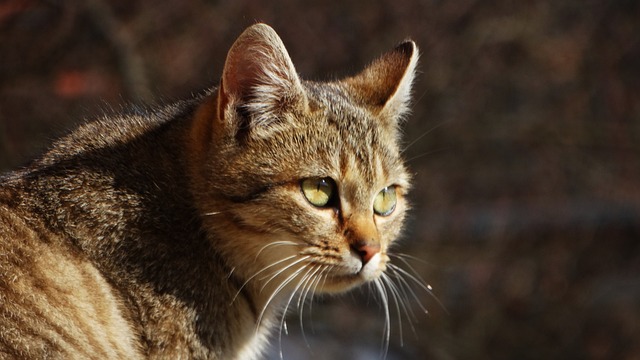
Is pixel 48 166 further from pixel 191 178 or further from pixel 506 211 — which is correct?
pixel 506 211

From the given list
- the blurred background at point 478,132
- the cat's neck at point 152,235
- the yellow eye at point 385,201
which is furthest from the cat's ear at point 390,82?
the blurred background at point 478,132

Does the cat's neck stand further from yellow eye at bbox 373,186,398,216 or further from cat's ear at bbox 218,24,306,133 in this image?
yellow eye at bbox 373,186,398,216

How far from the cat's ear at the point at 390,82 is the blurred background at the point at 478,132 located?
7.40ft

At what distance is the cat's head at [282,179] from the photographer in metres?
3.10

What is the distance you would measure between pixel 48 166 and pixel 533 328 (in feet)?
16.0

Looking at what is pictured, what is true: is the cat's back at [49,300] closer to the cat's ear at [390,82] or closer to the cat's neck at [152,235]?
the cat's neck at [152,235]

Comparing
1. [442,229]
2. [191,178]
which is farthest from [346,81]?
[442,229]

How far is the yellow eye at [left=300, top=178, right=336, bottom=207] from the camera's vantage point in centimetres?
315

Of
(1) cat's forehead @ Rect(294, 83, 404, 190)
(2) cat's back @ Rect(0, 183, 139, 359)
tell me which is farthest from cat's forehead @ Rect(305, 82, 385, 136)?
(2) cat's back @ Rect(0, 183, 139, 359)

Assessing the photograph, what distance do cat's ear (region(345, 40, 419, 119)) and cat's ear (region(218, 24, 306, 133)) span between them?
0.41 m

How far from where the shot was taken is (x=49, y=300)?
8.98 feet

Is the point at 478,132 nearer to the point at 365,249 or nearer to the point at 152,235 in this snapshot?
the point at 365,249

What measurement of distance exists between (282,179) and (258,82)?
34cm

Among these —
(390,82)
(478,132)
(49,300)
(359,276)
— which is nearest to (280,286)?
(359,276)
